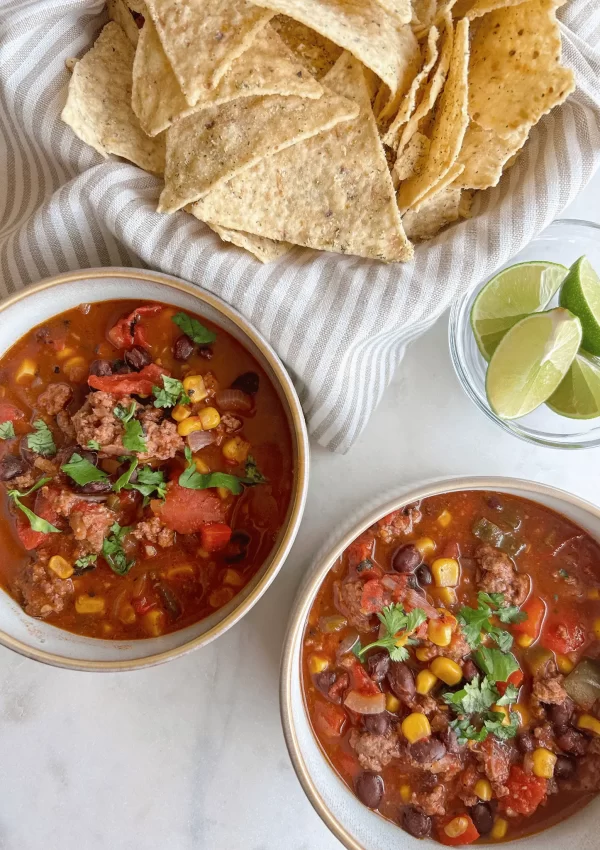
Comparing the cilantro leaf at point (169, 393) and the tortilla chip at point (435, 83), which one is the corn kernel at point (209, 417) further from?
the tortilla chip at point (435, 83)

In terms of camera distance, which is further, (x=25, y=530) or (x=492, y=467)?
(x=492, y=467)

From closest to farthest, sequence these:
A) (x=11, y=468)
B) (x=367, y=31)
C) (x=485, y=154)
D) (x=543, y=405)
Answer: (x=367, y=31) → (x=485, y=154) → (x=11, y=468) → (x=543, y=405)

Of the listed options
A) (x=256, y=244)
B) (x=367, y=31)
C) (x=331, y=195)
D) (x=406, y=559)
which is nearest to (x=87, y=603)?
(x=406, y=559)

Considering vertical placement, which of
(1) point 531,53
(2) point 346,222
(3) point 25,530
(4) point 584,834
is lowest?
(4) point 584,834

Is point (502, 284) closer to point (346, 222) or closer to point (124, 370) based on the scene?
point (346, 222)

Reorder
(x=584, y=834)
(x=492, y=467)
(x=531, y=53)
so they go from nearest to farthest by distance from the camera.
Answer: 1. (x=531, y=53)
2. (x=584, y=834)
3. (x=492, y=467)

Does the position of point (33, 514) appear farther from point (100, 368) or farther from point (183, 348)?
point (183, 348)

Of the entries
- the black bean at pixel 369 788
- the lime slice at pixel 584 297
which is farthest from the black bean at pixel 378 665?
the lime slice at pixel 584 297

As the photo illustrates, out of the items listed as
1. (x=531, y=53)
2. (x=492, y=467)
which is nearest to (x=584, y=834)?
(x=492, y=467)
